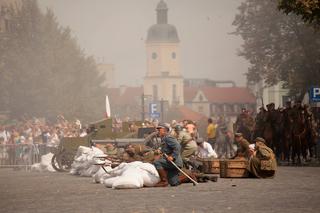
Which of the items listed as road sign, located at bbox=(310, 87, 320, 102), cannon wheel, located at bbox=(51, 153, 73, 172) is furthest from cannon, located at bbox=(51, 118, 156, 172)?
road sign, located at bbox=(310, 87, 320, 102)

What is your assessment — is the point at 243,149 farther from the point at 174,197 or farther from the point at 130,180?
the point at 174,197

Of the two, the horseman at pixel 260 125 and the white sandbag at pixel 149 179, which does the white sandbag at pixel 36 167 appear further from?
the white sandbag at pixel 149 179

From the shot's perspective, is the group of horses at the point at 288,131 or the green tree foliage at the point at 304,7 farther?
the group of horses at the point at 288,131

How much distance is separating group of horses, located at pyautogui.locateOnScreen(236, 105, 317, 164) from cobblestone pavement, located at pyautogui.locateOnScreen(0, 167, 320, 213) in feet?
20.0

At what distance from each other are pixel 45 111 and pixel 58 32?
682 cm

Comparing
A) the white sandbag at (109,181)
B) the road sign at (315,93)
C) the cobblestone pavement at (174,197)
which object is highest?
the road sign at (315,93)

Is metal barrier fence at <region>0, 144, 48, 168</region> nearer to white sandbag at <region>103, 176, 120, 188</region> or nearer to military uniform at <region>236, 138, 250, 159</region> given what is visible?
military uniform at <region>236, 138, 250, 159</region>

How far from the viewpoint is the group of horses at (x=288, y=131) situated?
120 ft

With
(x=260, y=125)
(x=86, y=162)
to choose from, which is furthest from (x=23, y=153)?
(x=260, y=125)

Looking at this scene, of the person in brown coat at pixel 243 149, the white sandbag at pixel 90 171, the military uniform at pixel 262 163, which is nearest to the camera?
the military uniform at pixel 262 163

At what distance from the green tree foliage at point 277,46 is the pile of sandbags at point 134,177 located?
89.7 feet

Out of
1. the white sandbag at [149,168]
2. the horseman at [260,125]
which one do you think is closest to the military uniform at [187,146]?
the white sandbag at [149,168]

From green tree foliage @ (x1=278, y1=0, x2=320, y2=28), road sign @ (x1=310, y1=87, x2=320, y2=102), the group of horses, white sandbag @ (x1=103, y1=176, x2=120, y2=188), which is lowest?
white sandbag @ (x1=103, y1=176, x2=120, y2=188)

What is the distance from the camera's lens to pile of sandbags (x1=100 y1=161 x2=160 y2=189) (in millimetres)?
26016
